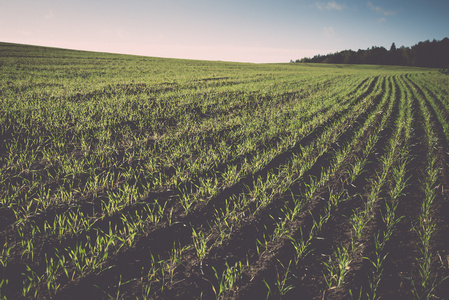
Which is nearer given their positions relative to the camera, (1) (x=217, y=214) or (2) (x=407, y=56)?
(1) (x=217, y=214)

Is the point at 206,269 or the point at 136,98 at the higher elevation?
the point at 136,98

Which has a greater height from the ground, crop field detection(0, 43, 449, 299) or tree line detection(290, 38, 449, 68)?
tree line detection(290, 38, 449, 68)

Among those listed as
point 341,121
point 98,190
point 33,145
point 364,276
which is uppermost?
point 341,121

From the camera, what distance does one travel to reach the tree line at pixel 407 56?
273 ft

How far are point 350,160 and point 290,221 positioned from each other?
2.87 m

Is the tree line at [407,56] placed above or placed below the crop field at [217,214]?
above

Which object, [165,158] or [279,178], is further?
[165,158]

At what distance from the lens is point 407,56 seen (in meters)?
91.1

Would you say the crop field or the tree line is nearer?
the crop field

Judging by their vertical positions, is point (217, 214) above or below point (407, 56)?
below

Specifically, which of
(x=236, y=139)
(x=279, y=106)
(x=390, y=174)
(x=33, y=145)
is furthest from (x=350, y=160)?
(x=33, y=145)

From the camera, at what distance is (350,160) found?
199 inches

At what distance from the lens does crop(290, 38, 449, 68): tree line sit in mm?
83312

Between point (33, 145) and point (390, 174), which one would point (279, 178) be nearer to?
point (390, 174)
